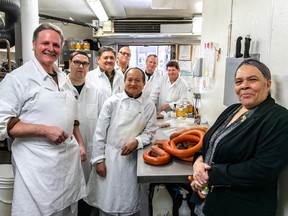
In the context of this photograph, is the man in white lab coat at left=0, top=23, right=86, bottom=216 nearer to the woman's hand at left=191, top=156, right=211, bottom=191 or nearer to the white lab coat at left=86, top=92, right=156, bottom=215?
the white lab coat at left=86, top=92, right=156, bottom=215

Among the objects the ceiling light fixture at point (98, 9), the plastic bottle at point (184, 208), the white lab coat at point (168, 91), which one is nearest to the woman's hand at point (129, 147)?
the plastic bottle at point (184, 208)

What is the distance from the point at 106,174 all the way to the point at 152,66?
284cm

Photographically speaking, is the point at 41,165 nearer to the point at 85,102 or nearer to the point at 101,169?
the point at 101,169

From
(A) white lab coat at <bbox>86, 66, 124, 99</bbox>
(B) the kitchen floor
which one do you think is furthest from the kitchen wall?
(B) the kitchen floor

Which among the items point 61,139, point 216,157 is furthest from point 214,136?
point 61,139

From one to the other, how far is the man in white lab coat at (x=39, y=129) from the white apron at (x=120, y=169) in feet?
1.21

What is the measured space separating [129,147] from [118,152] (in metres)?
0.12

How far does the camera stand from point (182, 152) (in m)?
1.62

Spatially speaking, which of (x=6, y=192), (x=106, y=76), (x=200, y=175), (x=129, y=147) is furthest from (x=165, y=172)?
(x=106, y=76)

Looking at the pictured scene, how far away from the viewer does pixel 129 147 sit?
73.4 inches

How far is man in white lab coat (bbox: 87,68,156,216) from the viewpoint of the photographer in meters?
1.93

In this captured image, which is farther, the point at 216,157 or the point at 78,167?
the point at 78,167

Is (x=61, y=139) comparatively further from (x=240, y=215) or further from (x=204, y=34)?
(x=204, y=34)

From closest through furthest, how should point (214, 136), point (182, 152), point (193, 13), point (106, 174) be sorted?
1. point (214, 136)
2. point (182, 152)
3. point (106, 174)
4. point (193, 13)
